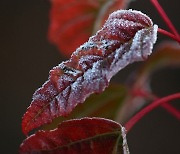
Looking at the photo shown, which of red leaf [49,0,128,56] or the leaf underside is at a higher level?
red leaf [49,0,128,56]

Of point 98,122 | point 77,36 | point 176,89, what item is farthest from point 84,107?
point 176,89

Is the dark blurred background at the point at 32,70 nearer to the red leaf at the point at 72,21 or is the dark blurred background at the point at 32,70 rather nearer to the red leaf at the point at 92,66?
the red leaf at the point at 72,21

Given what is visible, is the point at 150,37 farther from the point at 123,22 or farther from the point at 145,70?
the point at 145,70

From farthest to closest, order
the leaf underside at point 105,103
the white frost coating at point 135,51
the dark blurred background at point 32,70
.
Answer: the dark blurred background at point 32,70, the leaf underside at point 105,103, the white frost coating at point 135,51

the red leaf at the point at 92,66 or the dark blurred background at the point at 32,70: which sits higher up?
the dark blurred background at the point at 32,70

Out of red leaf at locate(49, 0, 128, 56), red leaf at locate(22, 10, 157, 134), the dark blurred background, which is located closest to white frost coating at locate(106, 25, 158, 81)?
red leaf at locate(22, 10, 157, 134)

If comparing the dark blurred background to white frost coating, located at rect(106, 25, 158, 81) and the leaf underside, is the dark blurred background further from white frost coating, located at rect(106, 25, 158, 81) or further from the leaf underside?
white frost coating, located at rect(106, 25, 158, 81)

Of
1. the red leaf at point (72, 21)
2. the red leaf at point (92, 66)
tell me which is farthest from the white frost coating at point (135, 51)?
the red leaf at point (72, 21)
